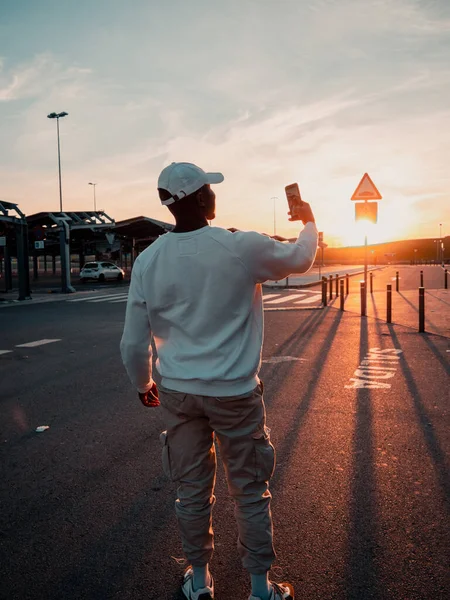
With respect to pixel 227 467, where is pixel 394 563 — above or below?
below

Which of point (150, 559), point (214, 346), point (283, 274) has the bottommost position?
point (150, 559)

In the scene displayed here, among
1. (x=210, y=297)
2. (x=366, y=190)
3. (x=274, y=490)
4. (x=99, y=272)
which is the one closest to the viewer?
(x=210, y=297)

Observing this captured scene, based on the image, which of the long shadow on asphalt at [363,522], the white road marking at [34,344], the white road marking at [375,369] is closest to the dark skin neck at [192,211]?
the long shadow on asphalt at [363,522]

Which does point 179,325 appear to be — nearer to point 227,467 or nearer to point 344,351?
point 227,467

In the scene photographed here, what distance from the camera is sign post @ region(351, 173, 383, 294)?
41.5 ft

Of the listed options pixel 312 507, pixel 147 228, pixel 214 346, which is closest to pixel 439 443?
pixel 312 507

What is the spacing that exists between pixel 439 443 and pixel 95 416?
10.3ft

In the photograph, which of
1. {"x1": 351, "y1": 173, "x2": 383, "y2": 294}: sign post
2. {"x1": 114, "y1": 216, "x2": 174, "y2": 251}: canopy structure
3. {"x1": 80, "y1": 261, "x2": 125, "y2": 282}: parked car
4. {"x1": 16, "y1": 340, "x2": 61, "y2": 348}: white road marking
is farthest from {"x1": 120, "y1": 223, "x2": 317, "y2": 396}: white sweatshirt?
{"x1": 80, "y1": 261, "x2": 125, "y2": 282}: parked car

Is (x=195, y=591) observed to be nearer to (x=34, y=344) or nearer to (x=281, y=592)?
(x=281, y=592)

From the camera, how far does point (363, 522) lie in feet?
10.1

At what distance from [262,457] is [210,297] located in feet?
2.37

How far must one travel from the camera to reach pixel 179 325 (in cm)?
239

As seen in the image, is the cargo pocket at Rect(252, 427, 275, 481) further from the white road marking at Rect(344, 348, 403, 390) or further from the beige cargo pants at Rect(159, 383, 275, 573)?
the white road marking at Rect(344, 348, 403, 390)

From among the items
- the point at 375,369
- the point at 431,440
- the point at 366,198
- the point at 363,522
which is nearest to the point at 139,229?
the point at 366,198
